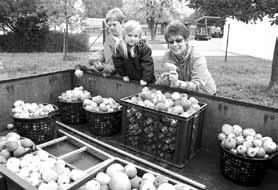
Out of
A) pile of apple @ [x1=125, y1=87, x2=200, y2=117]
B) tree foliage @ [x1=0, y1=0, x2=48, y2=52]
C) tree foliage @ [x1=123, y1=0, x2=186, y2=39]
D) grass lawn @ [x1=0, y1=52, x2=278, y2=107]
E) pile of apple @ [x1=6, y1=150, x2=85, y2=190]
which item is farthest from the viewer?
tree foliage @ [x1=123, y1=0, x2=186, y2=39]

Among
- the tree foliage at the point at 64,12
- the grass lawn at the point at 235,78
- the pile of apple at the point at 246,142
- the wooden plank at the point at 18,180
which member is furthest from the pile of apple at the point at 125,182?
the tree foliage at the point at 64,12

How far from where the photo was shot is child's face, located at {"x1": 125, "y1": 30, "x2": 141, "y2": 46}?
2.81 meters

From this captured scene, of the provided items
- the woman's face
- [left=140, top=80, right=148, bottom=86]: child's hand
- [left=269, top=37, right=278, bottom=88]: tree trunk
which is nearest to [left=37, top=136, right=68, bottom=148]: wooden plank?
[left=140, top=80, right=148, bottom=86]: child's hand

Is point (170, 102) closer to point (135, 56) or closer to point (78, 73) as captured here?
point (135, 56)

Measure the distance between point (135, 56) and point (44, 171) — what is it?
1619 mm

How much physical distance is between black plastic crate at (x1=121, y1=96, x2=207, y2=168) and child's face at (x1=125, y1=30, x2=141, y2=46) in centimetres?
78

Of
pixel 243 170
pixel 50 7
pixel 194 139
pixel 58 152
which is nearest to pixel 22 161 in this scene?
pixel 58 152

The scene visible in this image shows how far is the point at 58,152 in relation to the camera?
7.57 ft

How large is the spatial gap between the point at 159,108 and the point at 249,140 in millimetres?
737

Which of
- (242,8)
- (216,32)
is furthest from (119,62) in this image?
(216,32)

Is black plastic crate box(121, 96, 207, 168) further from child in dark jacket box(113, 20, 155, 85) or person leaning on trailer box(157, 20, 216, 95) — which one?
child in dark jacket box(113, 20, 155, 85)

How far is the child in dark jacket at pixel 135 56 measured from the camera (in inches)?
112

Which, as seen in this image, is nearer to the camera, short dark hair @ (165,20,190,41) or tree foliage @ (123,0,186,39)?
short dark hair @ (165,20,190,41)

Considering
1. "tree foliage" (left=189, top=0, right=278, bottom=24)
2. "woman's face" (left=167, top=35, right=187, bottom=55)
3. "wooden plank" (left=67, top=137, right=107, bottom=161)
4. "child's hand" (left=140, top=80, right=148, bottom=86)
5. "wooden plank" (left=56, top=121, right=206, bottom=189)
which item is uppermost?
"tree foliage" (left=189, top=0, right=278, bottom=24)
